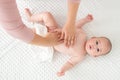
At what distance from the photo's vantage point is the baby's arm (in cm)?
104

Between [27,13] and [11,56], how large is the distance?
0.65 feet

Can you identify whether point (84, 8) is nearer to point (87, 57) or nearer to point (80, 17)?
point (80, 17)

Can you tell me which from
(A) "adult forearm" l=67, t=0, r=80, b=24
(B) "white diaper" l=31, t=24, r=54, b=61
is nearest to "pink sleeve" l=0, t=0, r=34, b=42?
(A) "adult forearm" l=67, t=0, r=80, b=24

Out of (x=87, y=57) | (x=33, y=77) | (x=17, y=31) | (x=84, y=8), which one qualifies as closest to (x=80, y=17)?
(x=84, y=8)

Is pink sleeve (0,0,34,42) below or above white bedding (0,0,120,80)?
above

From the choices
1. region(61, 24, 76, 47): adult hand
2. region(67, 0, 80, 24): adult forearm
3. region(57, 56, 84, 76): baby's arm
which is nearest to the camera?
region(67, 0, 80, 24): adult forearm

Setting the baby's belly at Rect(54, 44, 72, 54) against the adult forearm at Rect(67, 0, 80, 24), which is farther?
the baby's belly at Rect(54, 44, 72, 54)

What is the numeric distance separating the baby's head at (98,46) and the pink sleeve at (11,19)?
0.35 meters

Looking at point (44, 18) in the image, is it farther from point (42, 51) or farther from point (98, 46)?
point (98, 46)

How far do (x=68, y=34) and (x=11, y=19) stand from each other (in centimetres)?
34

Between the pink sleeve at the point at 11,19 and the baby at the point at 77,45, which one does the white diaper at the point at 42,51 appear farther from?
the pink sleeve at the point at 11,19

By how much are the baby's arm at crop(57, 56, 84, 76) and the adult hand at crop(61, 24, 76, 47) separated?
7cm

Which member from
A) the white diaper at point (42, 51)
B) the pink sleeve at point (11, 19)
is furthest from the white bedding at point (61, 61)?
the pink sleeve at point (11, 19)

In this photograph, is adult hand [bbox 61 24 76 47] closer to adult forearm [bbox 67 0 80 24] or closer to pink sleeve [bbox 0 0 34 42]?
adult forearm [bbox 67 0 80 24]
